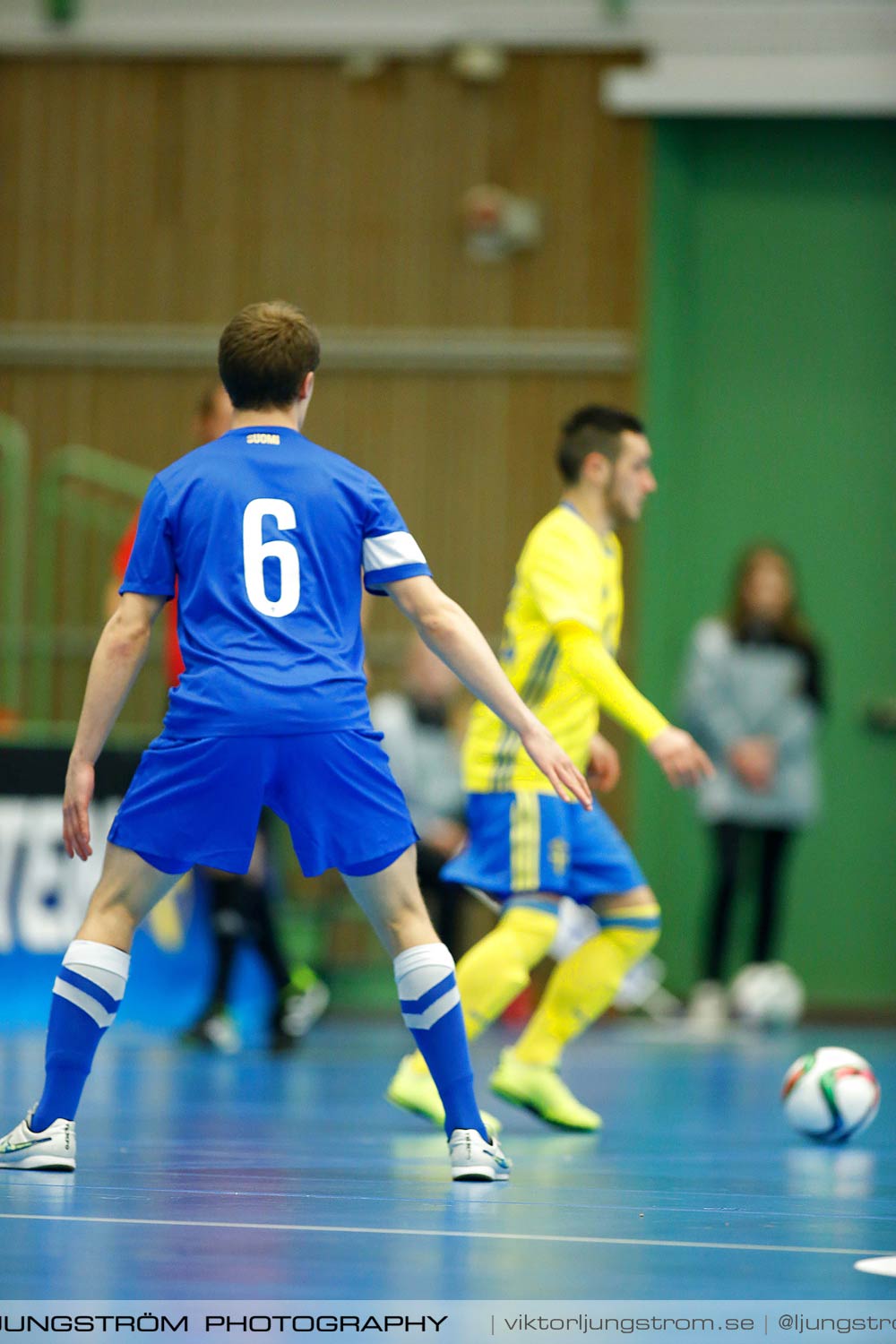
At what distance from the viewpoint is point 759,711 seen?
10.6 metres

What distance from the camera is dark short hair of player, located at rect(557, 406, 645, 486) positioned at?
563cm

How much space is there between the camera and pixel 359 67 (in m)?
11.9

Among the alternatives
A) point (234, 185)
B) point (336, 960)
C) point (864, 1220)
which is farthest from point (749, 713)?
point (864, 1220)

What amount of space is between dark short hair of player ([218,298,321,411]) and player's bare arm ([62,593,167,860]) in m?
0.47

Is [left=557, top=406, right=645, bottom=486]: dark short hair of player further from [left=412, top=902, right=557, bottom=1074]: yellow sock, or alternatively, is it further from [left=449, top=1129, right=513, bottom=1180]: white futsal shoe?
[left=449, top=1129, right=513, bottom=1180]: white futsal shoe

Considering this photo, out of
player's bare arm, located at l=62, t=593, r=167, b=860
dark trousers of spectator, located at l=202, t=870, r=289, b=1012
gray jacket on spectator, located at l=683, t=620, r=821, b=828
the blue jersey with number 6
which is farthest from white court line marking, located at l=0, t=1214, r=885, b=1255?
gray jacket on spectator, located at l=683, t=620, r=821, b=828

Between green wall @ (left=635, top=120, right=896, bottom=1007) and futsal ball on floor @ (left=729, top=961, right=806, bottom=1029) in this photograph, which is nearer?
futsal ball on floor @ (left=729, top=961, right=806, bottom=1029)

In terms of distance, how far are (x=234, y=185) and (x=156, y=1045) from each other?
5.98 meters

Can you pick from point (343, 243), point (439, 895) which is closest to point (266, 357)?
point (439, 895)

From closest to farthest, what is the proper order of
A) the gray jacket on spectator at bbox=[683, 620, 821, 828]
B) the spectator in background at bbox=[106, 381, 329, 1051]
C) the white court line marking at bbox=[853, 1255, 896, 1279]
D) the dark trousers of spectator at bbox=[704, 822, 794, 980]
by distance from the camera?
the white court line marking at bbox=[853, 1255, 896, 1279] → the spectator in background at bbox=[106, 381, 329, 1051] → the dark trousers of spectator at bbox=[704, 822, 794, 980] → the gray jacket on spectator at bbox=[683, 620, 821, 828]

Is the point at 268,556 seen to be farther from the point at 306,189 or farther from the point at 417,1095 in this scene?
the point at 306,189

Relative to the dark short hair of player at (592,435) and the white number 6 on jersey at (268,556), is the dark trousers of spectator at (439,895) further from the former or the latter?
the white number 6 on jersey at (268,556)

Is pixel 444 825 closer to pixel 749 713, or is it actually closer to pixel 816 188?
pixel 749 713

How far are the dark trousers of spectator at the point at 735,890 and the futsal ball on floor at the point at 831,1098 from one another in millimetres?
5059
